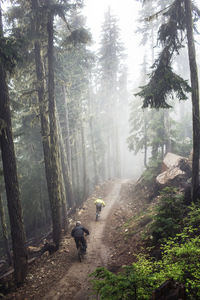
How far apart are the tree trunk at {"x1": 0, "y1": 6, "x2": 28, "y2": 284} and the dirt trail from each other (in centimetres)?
250

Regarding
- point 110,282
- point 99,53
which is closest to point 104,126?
point 99,53

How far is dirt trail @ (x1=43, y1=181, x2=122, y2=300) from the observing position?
697cm

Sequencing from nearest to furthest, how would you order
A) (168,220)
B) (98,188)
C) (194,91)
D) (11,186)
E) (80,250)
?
(168,220), (194,91), (11,186), (80,250), (98,188)

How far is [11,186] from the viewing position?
30.0 feet

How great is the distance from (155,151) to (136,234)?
40.8 feet

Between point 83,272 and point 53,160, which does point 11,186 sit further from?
point 83,272

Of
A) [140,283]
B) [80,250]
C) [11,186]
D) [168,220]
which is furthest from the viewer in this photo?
[80,250]

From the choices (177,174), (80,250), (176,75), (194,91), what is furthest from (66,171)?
(194,91)

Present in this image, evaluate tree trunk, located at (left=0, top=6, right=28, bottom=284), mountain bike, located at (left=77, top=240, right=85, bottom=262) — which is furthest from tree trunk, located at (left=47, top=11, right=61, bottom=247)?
mountain bike, located at (left=77, top=240, right=85, bottom=262)

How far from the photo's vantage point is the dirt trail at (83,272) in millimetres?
6969

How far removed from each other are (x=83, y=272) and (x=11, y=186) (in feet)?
16.3

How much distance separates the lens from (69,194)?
19484 mm

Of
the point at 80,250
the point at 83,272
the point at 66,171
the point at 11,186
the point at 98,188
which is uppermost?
the point at 11,186

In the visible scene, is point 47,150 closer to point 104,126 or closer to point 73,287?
point 73,287
